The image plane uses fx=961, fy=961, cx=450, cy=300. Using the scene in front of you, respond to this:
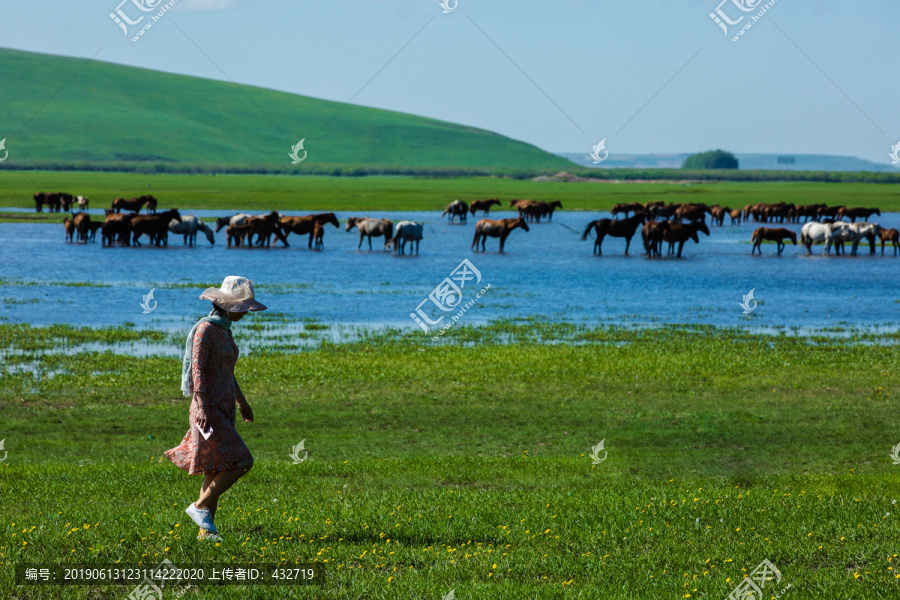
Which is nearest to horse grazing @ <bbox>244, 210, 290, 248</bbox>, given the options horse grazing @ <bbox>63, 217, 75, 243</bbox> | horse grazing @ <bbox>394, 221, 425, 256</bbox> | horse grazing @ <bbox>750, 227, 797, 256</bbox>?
horse grazing @ <bbox>394, 221, 425, 256</bbox>

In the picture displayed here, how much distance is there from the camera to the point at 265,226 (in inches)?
2144

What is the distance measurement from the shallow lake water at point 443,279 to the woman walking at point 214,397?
17360mm

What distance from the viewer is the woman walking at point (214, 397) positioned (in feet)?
25.1

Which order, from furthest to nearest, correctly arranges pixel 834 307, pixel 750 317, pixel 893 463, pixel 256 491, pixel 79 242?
pixel 79 242, pixel 834 307, pixel 750 317, pixel 893 463, pixel 256 491

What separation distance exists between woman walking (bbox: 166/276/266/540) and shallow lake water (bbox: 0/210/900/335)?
17.4m

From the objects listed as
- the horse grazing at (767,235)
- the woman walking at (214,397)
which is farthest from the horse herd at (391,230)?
the woman walking at (214,397)

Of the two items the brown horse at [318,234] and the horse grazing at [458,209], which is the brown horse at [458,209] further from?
the brown horse at [318,234]

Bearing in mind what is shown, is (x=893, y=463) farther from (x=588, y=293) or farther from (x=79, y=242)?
(x=79, y=242)

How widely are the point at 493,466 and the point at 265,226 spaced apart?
44.1 m

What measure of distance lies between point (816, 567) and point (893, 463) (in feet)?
20.0

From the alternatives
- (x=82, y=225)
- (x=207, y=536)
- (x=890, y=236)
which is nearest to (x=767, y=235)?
(x=890, y=236)

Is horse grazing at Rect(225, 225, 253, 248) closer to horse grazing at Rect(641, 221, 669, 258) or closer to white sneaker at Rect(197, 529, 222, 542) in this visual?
horse grazing at Rect(641, 221, 669, 258)

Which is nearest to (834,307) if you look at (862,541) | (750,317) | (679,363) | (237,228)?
(750,317)

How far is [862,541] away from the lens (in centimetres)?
817
